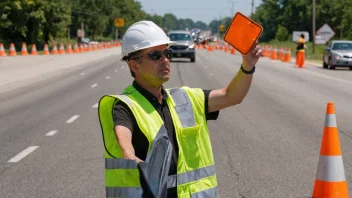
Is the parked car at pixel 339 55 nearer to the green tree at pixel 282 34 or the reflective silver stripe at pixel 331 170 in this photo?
the reflective silver stripe at pixel 331 170

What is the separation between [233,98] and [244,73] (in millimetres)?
181

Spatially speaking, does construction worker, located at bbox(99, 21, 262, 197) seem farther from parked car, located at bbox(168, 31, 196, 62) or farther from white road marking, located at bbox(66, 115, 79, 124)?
parked car, located at bbox(168, 31, 196, 62)

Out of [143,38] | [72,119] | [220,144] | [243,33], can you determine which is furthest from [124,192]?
[72,119]

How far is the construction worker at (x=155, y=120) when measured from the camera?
3.22 meters

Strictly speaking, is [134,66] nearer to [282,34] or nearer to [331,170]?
[331,170]

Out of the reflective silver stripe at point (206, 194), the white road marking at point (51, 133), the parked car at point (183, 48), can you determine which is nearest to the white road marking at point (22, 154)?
the white road marking at point (51, 133)

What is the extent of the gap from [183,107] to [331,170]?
128 inches

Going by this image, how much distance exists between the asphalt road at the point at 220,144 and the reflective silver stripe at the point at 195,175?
3.63 metres

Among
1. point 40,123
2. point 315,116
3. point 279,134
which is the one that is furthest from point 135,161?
point 315,116

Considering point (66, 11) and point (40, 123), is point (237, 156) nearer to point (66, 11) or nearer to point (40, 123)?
point (40, 123)

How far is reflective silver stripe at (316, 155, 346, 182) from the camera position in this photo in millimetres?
6340

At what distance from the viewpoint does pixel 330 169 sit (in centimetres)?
635

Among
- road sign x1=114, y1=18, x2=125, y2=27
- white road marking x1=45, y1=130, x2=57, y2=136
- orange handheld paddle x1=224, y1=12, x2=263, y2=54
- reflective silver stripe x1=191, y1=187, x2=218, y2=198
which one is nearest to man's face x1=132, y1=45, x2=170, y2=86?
orange handheld paddle x1=224, y1=12, x2=263, y2=54

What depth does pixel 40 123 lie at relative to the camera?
42.9ft
